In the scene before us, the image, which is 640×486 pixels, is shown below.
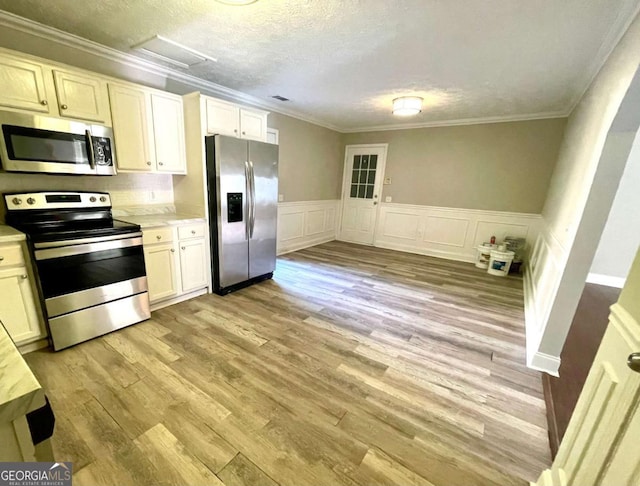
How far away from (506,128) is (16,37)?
6114mm

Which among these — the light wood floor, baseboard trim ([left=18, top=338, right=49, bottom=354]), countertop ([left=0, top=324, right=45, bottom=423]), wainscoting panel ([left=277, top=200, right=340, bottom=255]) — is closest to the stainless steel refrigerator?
the light wood floor

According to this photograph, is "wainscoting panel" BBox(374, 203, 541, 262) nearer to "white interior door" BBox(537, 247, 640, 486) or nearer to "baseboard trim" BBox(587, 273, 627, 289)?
→ "baseboard trim" BBox(587, 273, 627, 289)

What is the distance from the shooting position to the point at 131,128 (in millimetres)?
2643

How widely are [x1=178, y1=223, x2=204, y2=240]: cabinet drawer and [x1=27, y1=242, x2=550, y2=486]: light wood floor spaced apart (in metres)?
0.76

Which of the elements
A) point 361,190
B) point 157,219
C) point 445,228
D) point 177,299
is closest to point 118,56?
point 157,219

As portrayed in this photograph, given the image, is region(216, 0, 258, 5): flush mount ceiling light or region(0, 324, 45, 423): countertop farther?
region(216, 0, 258, 5): flush mount ceiling light

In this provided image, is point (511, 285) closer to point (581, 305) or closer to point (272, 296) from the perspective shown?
point (581, 305)

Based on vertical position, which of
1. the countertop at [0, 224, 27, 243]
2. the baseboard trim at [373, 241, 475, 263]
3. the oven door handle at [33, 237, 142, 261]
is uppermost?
the countertop at [0, 224, 27, 243]

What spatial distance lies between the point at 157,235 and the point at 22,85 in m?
1.45

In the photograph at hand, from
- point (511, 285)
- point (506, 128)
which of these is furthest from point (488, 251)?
point (506, 128)

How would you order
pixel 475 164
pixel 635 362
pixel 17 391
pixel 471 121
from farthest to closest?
1. pixel 475 164
2. pixel 471 121
3. pixel 635 362
4. pixel 17 391

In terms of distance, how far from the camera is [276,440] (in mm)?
1519

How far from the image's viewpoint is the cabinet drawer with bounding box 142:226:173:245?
2.62 meters

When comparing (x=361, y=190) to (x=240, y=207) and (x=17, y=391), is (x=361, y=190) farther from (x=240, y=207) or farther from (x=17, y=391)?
(x=17, y=391)
